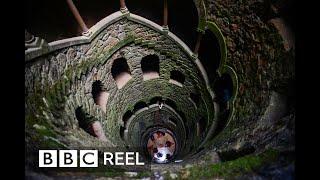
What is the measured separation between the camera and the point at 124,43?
574 centimetres

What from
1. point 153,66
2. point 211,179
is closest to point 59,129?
point 211,179

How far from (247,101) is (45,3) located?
339 centimetres

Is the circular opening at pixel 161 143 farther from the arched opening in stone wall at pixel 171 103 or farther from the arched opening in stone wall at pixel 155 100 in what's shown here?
the arched opening in stone wall at pixel 155 100

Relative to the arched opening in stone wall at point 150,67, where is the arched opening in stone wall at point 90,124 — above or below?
below

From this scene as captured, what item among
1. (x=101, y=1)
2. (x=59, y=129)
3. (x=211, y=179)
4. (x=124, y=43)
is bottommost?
(x=211, y=179)

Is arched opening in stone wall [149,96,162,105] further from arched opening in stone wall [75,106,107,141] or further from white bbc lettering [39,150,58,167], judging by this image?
white bbc lettering [39,150,58,167]

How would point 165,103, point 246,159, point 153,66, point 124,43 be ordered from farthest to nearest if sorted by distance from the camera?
point 165,103
point 153,66
point 124,43
point 246,159


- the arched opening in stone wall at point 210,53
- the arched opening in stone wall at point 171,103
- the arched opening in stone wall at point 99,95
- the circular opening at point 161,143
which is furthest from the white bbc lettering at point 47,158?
the circular opening at point 161,143

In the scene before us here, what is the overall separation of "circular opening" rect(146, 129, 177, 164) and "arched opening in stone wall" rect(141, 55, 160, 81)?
2454 mm

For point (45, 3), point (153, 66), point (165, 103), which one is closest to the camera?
point (45, 3)

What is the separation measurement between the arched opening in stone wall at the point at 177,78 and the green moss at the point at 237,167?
3937mm

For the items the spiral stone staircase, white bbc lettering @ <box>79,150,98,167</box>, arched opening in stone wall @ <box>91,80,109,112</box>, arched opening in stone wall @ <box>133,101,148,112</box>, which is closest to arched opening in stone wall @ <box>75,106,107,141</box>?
the spiral stone staircase

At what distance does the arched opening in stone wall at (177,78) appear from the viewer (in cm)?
693

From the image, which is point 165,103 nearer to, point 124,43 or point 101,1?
point 124,43
